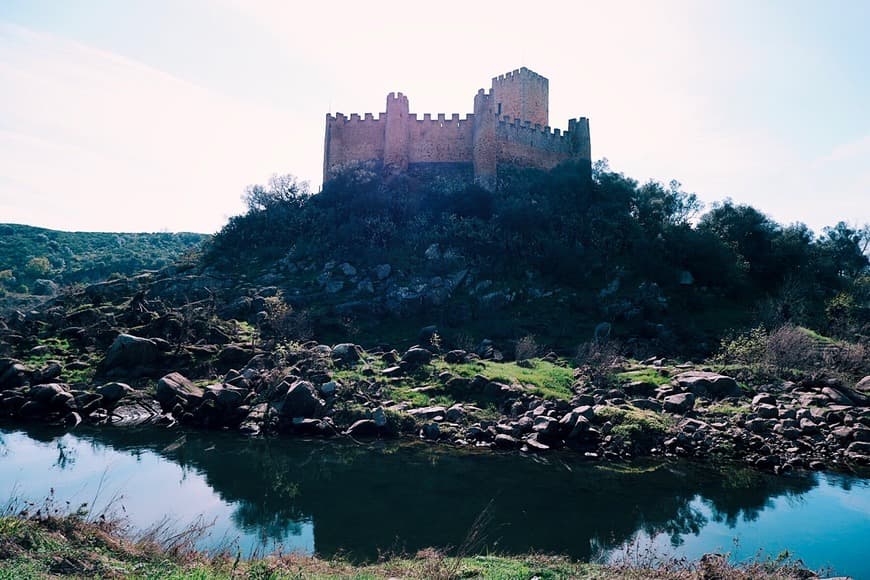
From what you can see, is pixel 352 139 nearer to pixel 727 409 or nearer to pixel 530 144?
pixel 530 144

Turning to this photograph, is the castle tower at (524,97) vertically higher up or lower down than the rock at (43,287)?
higher up

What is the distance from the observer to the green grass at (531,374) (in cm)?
1928

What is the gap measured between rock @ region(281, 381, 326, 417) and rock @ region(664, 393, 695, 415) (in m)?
9.97

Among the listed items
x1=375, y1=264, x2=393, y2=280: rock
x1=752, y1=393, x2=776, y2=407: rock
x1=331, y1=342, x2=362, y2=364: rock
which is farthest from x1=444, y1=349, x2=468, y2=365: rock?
x1=752, y1=393, x2=776, y2=407: rock

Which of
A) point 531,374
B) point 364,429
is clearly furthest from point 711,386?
point 364,429

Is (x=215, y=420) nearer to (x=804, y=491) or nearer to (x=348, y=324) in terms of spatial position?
(x=348, y=324)

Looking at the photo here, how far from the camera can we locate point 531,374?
2069cm

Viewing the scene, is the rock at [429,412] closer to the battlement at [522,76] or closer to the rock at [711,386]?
the rock at [711,386]

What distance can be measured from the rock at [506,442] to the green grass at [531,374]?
2960 millimetres

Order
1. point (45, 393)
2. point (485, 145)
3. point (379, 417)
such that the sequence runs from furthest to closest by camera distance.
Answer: point (485, 145)
point (45, 393)
point (379, 417)

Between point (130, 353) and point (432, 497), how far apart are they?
14576 mm

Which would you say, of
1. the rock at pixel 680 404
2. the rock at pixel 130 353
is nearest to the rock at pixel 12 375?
the rock at pixel 130 353

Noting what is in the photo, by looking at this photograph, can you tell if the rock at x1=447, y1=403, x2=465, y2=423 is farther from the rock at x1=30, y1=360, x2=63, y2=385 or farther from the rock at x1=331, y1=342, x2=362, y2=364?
the rock at x1=30, y1=360, x2=63, y2=385

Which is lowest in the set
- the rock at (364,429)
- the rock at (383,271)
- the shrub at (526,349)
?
the rock at (364,429)
